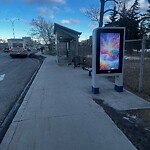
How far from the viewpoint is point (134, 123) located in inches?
213

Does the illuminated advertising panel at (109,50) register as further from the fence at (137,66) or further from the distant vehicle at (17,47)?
the distant vehicle at (17,47)

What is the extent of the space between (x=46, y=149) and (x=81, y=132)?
0.94 metres

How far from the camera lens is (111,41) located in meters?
8.16

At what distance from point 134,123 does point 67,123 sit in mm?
1506

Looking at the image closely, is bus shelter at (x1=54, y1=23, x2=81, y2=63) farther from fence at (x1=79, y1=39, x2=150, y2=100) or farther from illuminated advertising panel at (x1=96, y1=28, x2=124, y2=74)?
illuminated advertising panel at (x1=96, y1=28, x2=124, y2=74)

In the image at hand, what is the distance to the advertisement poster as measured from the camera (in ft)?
26.6

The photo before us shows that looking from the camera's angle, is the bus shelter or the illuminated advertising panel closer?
the illuminated advertising panel

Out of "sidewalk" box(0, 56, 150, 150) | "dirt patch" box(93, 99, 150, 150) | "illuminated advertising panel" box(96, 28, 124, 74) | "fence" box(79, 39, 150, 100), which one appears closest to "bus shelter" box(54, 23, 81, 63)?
"fence" box(79, 39, 150, 100)

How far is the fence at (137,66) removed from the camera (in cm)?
829

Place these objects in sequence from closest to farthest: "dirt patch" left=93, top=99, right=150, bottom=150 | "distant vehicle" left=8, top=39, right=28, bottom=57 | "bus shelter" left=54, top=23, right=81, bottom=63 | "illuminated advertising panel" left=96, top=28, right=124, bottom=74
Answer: "dirt patch" left=93, top=99, right=150, bottom=150
"illuminated advertising panel" left=96, top=28, right=124, bottom=74
"bus shelter" left=54, top=23, right=81, bottom=63
"distant vehicle" left=8, top=39, right=28, bottom=57

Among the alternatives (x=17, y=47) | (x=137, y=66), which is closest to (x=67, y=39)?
(x=137, y=66)

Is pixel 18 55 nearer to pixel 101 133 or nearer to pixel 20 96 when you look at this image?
pixel 20 96

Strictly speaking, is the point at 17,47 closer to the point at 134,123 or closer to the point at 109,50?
the point at 109,50

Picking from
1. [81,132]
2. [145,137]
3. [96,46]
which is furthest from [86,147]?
[96,46]
